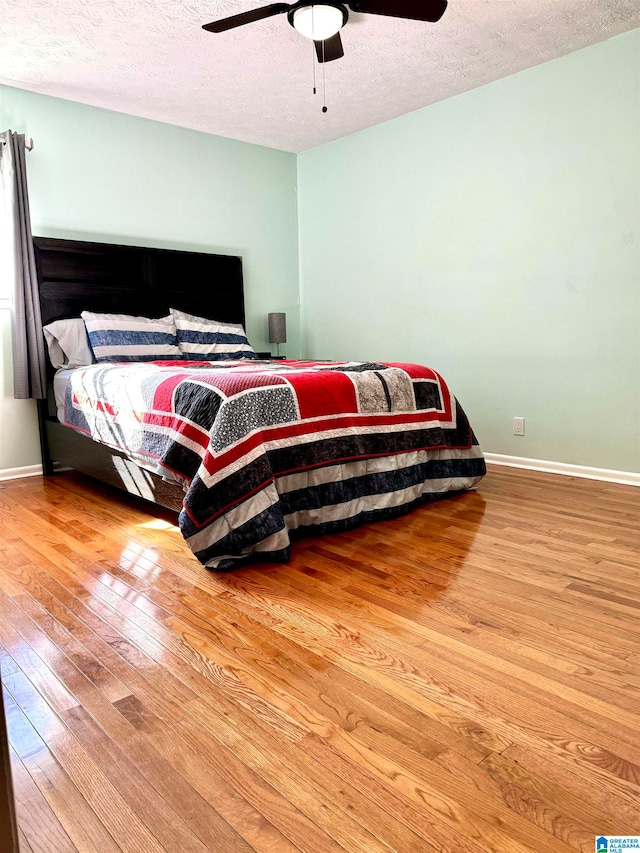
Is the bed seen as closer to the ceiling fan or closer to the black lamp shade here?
the ceiling fan

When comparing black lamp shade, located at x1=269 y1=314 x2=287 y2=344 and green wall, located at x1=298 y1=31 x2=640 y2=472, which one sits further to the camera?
Answer: black lamp shade, located at x1=269 y1=314 x2=287 y2=344

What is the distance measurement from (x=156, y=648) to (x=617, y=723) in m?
1.17

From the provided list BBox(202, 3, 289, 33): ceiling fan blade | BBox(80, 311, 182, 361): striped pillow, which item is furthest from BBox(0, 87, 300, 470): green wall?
BBox(202, 3, 289, 33): ceiling fan blade

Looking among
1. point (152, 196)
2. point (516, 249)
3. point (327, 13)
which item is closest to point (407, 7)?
point (327, 13)

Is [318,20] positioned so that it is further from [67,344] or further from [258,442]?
[67,344]

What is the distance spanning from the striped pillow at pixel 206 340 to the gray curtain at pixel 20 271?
940mm

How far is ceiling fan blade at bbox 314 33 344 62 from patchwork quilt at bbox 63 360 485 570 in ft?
5.00

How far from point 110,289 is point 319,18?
92.5 inches

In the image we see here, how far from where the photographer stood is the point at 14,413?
12.9ft

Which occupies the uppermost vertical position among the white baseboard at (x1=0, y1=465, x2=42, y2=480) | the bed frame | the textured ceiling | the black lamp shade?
the textured ceiling

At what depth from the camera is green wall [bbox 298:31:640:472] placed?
3400 mm

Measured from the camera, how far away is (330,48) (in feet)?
9.46

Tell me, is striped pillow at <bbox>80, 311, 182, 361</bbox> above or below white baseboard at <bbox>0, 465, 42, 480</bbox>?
above

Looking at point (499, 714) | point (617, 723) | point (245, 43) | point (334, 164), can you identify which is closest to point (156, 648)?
point (499, 714)
